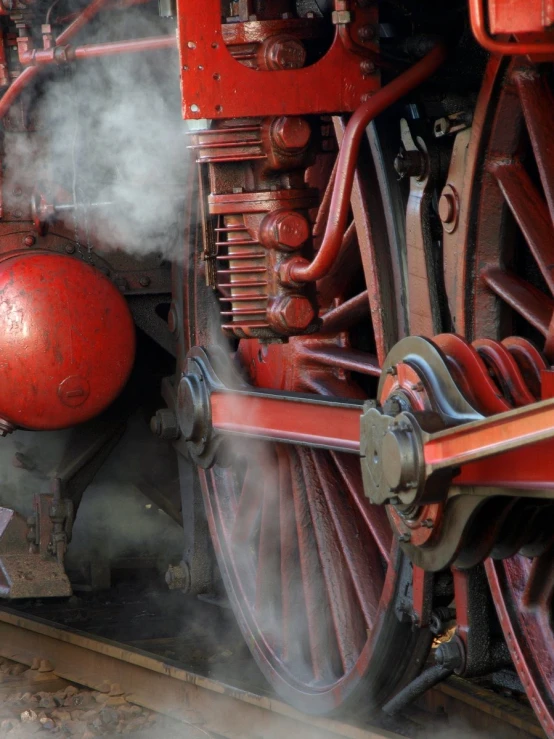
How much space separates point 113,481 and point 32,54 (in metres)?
1.68

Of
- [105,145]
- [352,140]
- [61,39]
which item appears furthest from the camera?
[105,145]

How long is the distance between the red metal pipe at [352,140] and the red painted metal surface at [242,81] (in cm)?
14

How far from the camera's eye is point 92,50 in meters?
3.88

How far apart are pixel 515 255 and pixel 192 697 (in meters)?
1.82

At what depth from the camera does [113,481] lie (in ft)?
15.8

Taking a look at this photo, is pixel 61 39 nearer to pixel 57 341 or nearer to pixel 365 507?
pixel 57 341

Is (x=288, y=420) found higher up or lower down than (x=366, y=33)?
lower down

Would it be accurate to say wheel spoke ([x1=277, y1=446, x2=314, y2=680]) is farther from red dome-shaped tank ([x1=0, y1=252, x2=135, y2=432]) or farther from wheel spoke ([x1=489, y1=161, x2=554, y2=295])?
wheel spoke ([x1=489, y1=161, x2=554, y2=295])

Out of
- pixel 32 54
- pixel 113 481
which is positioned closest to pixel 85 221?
pixel 32 54

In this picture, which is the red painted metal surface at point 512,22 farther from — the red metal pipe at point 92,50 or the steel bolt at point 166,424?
the steel bolt at point 166,424

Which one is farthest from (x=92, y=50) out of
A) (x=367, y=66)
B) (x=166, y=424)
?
(x=367, y=66)

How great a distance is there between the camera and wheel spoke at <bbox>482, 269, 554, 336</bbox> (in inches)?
94.7

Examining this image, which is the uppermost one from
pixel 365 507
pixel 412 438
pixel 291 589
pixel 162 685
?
pixel 412 438

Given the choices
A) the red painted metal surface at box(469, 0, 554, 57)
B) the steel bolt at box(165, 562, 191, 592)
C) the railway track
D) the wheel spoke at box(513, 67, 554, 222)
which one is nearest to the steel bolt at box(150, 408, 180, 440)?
the steel bolt at box(165, 562, 191, 592)
